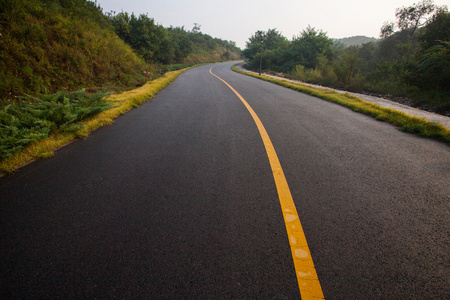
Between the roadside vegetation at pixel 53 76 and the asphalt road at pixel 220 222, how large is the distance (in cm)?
69

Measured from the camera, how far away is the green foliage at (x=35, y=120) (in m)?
3.26

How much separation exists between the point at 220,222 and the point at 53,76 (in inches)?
361

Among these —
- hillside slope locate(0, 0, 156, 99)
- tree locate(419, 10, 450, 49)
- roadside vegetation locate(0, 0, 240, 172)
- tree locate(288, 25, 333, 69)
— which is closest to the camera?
roadside vegetation locate(0, 0, 240, 172)

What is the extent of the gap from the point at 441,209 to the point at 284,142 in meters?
2.23

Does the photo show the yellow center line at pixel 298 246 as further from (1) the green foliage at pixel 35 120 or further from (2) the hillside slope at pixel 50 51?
(2) the hillside slope at pixel 50 51

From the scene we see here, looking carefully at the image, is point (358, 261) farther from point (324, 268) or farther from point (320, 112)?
point (320, 112)

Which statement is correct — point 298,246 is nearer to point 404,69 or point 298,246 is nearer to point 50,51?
point 50,51

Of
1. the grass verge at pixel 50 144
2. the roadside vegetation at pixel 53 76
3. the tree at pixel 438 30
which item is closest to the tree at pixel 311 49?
the tree at pixel 438 30

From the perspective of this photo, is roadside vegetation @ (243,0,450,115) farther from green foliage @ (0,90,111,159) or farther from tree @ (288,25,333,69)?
green foliage @ (0,90,111,159)

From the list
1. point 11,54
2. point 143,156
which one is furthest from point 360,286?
point 11,54

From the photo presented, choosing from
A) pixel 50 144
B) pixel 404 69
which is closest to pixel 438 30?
pixel 404 69

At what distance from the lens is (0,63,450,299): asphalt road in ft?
4.62

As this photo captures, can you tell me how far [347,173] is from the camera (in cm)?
281

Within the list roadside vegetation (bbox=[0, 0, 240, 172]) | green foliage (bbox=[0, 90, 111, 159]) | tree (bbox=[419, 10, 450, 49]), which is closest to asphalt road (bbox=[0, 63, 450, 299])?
green foliage (bbox=[0, 90, 111, 159])
